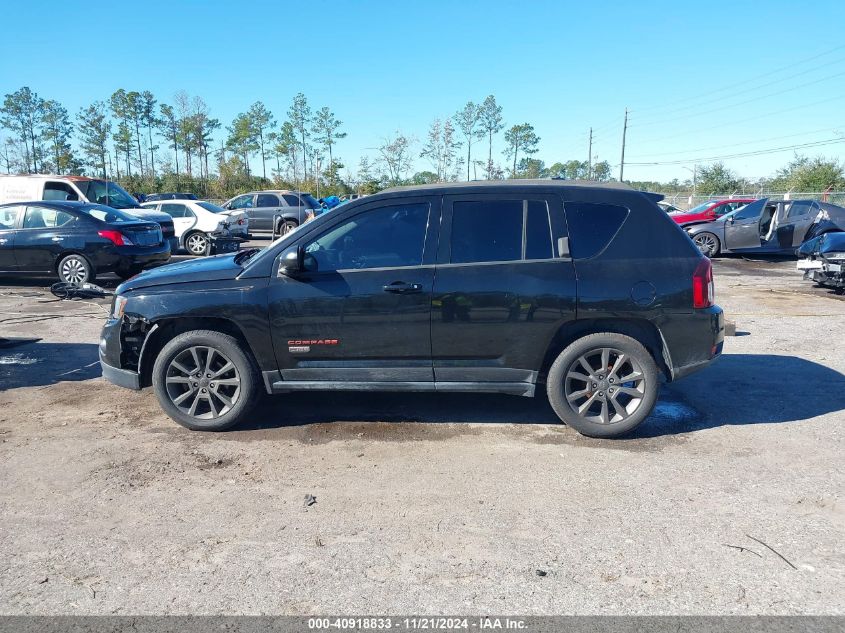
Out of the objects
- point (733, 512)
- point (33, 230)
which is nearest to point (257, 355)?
point (733, 512)

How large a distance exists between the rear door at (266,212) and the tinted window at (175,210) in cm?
557

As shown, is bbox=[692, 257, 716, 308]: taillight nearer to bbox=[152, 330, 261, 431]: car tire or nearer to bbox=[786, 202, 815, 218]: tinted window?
bbox=[152, 330, 261, 431]: car tire

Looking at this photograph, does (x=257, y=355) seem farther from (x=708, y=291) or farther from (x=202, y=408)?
(x=708, y=291)

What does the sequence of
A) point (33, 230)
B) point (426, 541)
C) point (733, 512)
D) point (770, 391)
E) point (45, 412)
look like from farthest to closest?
point (33, 230) < point (770, 391) < point (45, 412) < point (733, 512) < point (426, 541)

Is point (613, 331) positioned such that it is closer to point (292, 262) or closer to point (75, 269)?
point (292, 262)

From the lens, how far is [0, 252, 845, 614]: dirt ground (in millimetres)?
3010

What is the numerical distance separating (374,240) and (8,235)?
1004 cm

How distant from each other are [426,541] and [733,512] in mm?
1796

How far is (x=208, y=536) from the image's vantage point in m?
3.52

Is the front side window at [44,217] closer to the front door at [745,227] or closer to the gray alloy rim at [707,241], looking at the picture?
the gray alloy rim at [707,241]

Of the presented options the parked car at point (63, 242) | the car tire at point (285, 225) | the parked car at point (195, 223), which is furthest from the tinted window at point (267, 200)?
the parked car at point (63, 242)

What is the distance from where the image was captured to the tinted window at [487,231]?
487cm

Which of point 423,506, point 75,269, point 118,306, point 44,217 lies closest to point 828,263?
point 423,506

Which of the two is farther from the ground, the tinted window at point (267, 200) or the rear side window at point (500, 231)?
the tinted window at point (267, 200)
